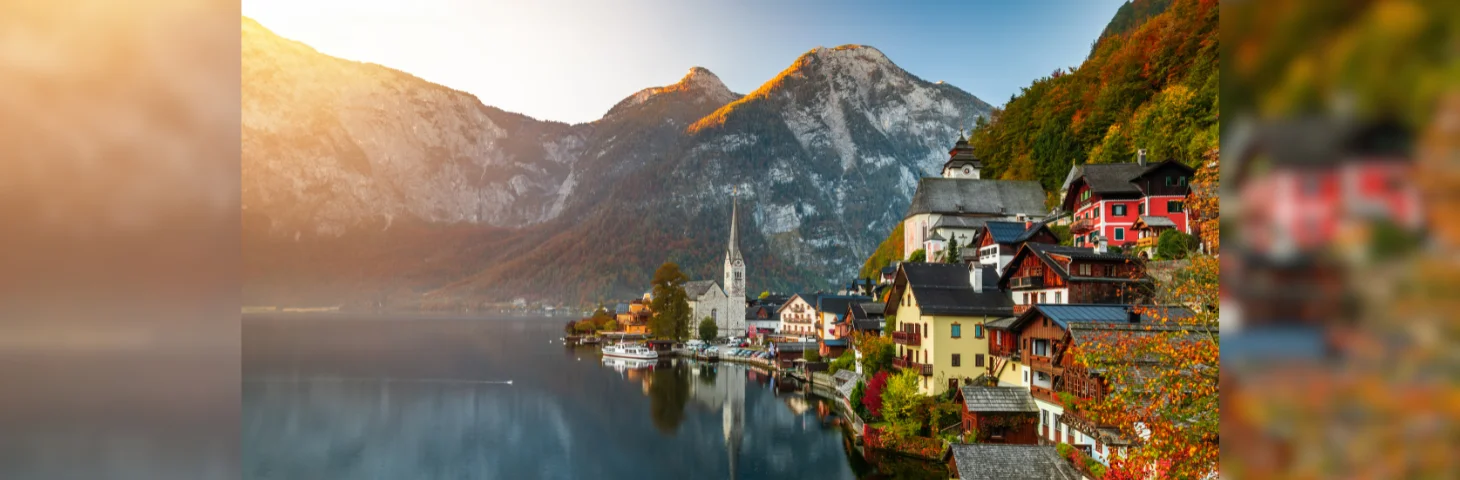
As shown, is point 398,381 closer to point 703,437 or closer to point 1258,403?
point 703,437

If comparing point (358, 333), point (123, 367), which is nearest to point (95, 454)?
point (123, 367)

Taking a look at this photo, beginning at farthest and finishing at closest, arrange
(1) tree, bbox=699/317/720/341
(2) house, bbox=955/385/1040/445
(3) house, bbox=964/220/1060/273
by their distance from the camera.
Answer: (1) tree, bbox=699/317/720/341 < (3) house, bbox=964/220/1060/273 < (2) house, bbox=955/385/1040/445

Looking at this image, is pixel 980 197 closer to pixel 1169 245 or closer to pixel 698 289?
pixel 1169 245

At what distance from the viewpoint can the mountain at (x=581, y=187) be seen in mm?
124500

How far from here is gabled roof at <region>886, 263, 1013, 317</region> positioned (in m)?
19.0

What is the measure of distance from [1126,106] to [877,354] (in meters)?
17.4

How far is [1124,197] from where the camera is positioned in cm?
2305

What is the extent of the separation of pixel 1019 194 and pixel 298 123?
480 ft

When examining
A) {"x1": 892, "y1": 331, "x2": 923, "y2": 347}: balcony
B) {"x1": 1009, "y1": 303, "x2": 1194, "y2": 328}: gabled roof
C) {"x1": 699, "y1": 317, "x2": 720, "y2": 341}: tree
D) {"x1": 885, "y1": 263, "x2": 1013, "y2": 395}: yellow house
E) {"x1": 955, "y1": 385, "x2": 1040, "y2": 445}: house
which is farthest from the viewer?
{"x1": 699, "y1": 317, "x2": 720, "y2": 341}: tree

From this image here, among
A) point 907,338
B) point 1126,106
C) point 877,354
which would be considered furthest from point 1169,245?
point 1126,106

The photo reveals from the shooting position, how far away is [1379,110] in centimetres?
82

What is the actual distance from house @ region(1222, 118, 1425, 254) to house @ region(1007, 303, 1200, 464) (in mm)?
11899

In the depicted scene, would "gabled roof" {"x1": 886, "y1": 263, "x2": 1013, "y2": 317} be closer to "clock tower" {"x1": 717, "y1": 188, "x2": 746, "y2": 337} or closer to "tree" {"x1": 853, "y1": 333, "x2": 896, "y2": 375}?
"tree" {"x1": 853, "y1": 333, "x2": 896, "y2": 375}

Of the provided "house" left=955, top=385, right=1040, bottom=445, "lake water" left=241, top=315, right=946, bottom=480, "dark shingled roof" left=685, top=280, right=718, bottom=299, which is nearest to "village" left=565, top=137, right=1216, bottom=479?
"house" left=955, top=385, right=1040, bottom=445
